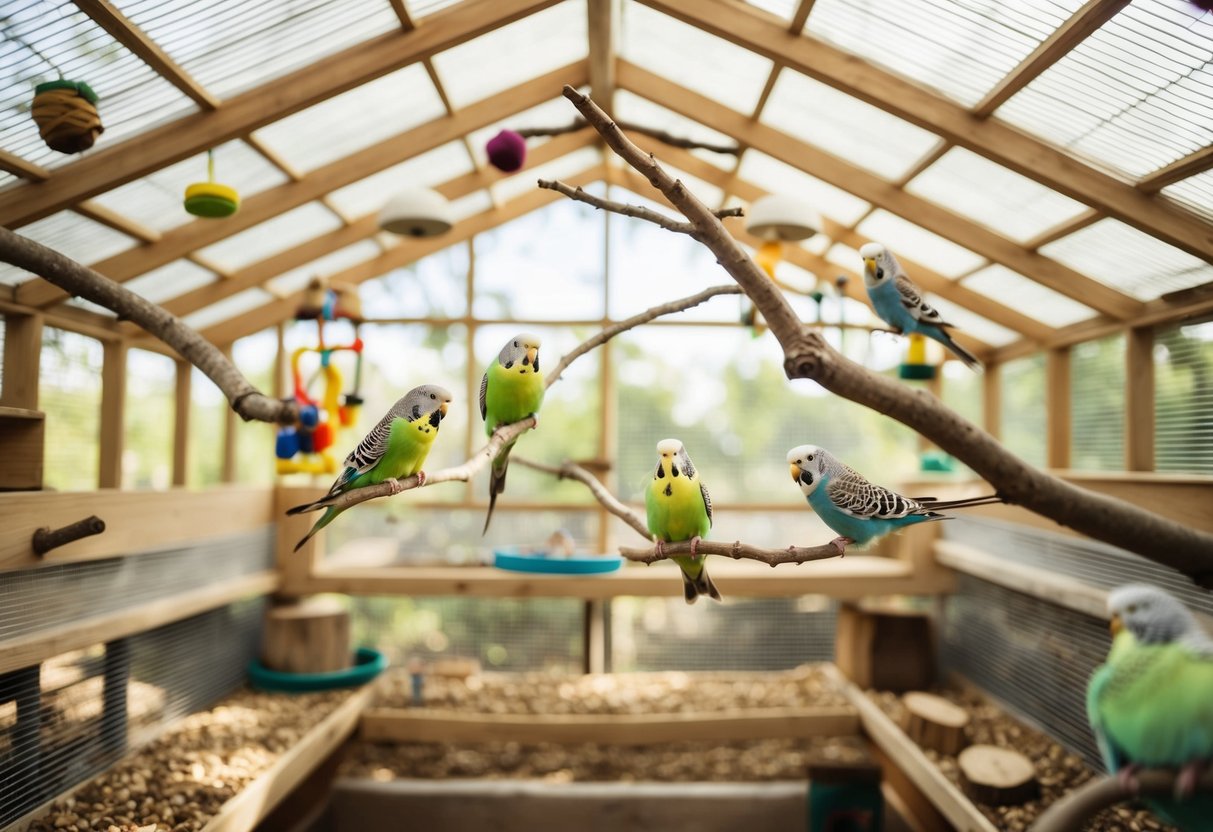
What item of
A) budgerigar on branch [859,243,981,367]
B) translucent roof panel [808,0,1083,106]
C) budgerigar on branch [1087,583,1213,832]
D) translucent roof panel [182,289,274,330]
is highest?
translucent roof panel [808,0,1083,106]

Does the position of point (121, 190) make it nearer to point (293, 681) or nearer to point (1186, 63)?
point (293, 681)

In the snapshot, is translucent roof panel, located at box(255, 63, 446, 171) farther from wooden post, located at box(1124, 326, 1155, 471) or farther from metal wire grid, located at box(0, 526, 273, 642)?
wooden post, located at box(1124, 326, 1155, 471)

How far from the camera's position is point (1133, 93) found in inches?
100

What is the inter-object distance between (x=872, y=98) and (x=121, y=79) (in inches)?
110

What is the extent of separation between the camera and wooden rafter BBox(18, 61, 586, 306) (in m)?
3.56

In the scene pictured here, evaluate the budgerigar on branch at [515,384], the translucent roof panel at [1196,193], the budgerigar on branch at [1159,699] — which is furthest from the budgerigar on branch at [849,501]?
the translucent roof panel at [1196,193]

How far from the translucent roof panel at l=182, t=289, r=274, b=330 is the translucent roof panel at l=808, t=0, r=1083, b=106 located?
338 centimetres

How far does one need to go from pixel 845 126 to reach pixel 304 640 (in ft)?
13.1

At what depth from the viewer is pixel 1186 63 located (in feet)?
7.63

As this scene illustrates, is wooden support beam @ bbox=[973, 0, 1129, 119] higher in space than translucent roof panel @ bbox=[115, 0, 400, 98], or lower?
lower

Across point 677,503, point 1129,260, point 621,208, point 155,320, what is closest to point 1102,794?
point 677,503

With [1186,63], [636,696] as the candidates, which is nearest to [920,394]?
[1186,63]

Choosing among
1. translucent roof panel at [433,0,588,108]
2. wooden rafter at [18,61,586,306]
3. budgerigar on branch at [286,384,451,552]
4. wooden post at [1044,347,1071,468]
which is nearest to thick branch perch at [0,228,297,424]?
budgerigar on branch at [286,384,451,552]

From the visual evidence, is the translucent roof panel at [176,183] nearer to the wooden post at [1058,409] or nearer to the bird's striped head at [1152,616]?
the bird's striped head at [1152,616]
